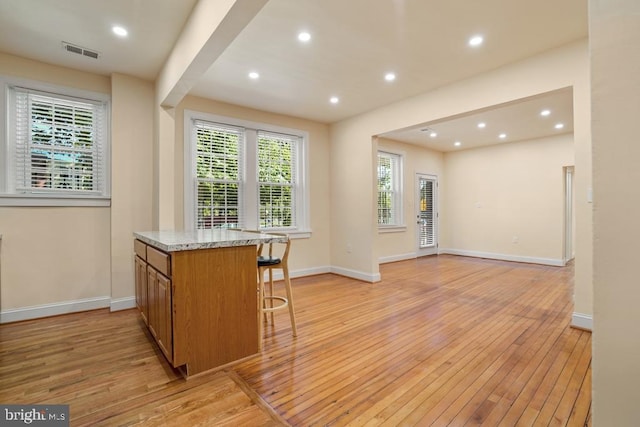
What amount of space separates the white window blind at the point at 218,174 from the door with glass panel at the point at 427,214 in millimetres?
4767

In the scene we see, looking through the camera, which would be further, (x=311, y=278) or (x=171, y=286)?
(x=311, y=278)

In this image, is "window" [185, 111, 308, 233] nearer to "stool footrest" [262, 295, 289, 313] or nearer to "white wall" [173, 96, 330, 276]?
"white wall" [173, 96, 330, 276]

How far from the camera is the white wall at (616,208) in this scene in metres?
0.79

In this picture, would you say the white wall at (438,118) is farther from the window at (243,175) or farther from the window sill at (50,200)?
the window sill at (50,200)

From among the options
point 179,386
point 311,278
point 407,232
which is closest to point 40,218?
point 179,386

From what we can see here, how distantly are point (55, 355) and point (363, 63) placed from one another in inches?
161

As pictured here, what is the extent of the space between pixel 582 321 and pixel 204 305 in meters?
3.59

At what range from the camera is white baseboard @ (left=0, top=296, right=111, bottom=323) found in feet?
10.5

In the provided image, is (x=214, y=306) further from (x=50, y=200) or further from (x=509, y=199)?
(x=509, y=199)

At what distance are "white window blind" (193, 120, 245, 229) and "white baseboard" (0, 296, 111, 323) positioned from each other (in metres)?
1.49

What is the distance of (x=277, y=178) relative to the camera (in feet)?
17.0

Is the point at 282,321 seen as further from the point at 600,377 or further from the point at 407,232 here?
the point at 407,232

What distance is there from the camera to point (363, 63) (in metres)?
3.42

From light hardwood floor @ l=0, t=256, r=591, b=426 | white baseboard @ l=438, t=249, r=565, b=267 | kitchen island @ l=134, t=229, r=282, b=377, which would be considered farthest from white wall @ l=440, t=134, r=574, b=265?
kitchen island @ l=134, t=229, r=282, b=377
